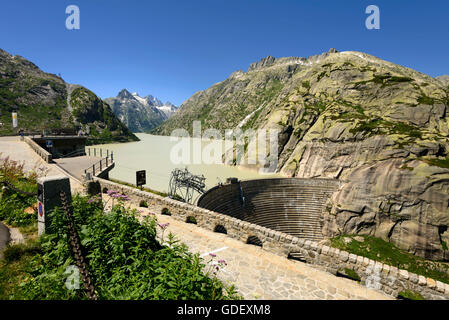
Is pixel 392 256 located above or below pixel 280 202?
below

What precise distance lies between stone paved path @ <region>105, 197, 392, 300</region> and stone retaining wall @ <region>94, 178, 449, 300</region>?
0.92 feet

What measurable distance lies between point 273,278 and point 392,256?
26.7 meters

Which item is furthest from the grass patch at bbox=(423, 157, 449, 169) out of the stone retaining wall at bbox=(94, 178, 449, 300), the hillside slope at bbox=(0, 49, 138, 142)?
the hillside slope at bbox=(0, 49, 138, 142)

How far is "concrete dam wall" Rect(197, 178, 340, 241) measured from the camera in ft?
82.9

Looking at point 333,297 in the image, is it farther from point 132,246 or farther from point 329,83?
point 329,83

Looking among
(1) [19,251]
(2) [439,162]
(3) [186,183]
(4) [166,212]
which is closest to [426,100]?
(2) [439,162]

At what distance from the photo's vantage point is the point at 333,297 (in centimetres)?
646

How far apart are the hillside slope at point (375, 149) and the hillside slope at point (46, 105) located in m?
86.7

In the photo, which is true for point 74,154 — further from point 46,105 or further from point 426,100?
point 46,105

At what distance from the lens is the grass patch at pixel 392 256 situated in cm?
2284

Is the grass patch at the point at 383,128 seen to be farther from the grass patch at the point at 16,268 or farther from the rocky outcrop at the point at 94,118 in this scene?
the rocky outcrop at the point at 94,118

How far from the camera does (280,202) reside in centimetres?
3009

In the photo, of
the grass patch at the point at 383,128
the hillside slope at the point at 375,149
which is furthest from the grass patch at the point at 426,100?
the grass patch at the point at 383,128
